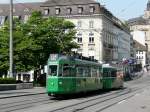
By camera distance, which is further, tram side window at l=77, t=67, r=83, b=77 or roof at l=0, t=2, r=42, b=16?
roof at l=0, t=2, r=42, b=16

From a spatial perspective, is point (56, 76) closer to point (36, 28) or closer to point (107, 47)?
point (36, 28)

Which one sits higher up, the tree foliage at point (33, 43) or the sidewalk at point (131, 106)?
the tree foliage at point (33, 43)

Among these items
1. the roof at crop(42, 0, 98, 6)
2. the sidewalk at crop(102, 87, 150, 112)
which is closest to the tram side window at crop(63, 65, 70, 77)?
the sidewalk at crop(102, 87, 150, 112)

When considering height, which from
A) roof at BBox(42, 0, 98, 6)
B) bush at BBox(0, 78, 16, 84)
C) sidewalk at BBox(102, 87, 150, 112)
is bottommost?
sidewalk at BBox(102, 87, 150, 112)

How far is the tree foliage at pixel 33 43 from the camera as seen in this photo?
6500cm

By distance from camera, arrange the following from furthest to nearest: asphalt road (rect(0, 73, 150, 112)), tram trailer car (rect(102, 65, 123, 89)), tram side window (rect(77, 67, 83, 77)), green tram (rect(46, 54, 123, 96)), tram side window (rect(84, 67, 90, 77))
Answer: tram trailer car (rect(102, 65, 123, 89)) < tram side window (rect(84, 67, 90, 77)) < tram side window (rect(77, 67, 83, 77)) < green tram (rect(46, 54, 123, 96)) < asphalt road (rect(0, 73, 150, 112))

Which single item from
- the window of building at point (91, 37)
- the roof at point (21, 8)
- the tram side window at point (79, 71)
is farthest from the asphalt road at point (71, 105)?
the roof at point (21, 8)

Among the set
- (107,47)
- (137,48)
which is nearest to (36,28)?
(107,47)

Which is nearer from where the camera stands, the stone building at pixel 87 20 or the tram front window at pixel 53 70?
the tram front window at pixel 53 70

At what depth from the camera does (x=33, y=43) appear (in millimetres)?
66062

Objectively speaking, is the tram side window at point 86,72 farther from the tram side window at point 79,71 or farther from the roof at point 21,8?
the roof at point 21,8

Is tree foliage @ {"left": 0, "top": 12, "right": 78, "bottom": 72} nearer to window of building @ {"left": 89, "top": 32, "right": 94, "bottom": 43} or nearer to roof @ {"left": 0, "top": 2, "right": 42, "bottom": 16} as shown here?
window of building @ {"left": 89, "top": 32, "right": 94, "bottom": 43}

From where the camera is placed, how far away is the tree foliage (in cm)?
6500

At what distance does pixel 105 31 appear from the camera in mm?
112438
